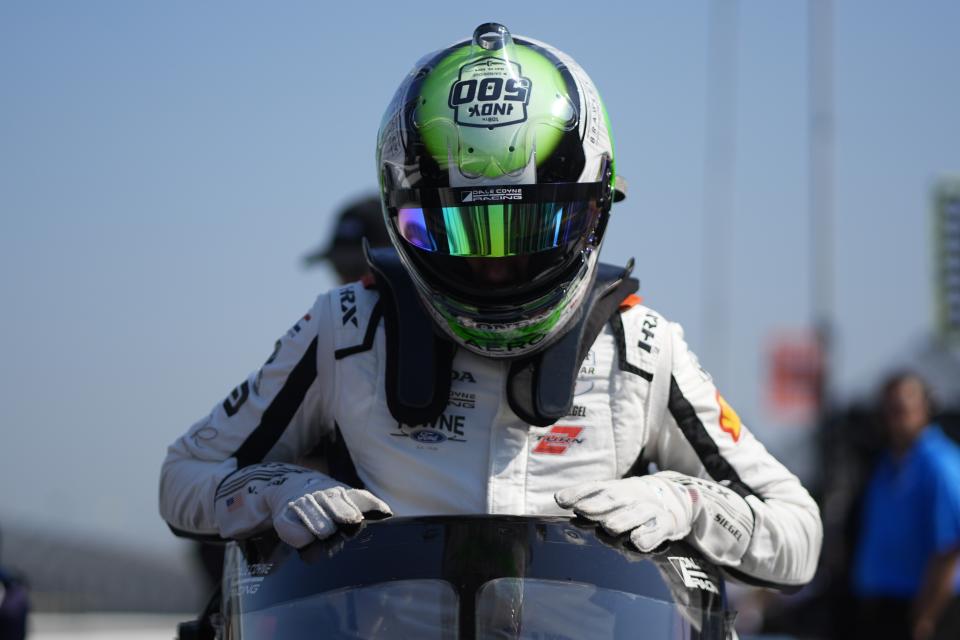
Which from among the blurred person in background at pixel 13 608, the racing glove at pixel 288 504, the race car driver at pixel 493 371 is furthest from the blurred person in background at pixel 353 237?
the racing glove at pixel 288 504

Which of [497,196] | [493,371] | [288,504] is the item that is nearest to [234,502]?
[288,504]

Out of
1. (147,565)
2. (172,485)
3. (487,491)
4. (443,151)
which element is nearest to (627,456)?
(487,491)

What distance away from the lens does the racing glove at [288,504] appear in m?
2.84

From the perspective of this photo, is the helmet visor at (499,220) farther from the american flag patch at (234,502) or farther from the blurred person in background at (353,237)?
the blurred person in background at (353,237)

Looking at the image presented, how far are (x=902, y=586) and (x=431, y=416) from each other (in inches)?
195

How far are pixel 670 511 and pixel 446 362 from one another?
0.70m

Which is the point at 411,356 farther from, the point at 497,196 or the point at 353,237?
the point at 353,237

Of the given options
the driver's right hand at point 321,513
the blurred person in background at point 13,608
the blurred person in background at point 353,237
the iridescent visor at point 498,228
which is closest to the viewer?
the driver's right hand at point 321,513

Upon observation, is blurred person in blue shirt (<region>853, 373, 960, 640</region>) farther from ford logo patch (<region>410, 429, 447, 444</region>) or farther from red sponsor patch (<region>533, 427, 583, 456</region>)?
ford logo patch (<region>410, 429, 447, 444</region>)

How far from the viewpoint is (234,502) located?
320 centimetres

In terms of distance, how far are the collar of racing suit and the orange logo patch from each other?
362 millimetres

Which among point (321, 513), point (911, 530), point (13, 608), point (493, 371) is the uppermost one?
point (493, 371)

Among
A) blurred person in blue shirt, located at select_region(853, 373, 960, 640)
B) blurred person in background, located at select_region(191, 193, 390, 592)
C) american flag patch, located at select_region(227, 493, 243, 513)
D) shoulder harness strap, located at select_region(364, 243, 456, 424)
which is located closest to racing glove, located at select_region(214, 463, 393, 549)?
american flag patch, located at select_region(227, 493, 243, 513)

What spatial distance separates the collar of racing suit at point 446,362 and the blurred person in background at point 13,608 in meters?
1.74
